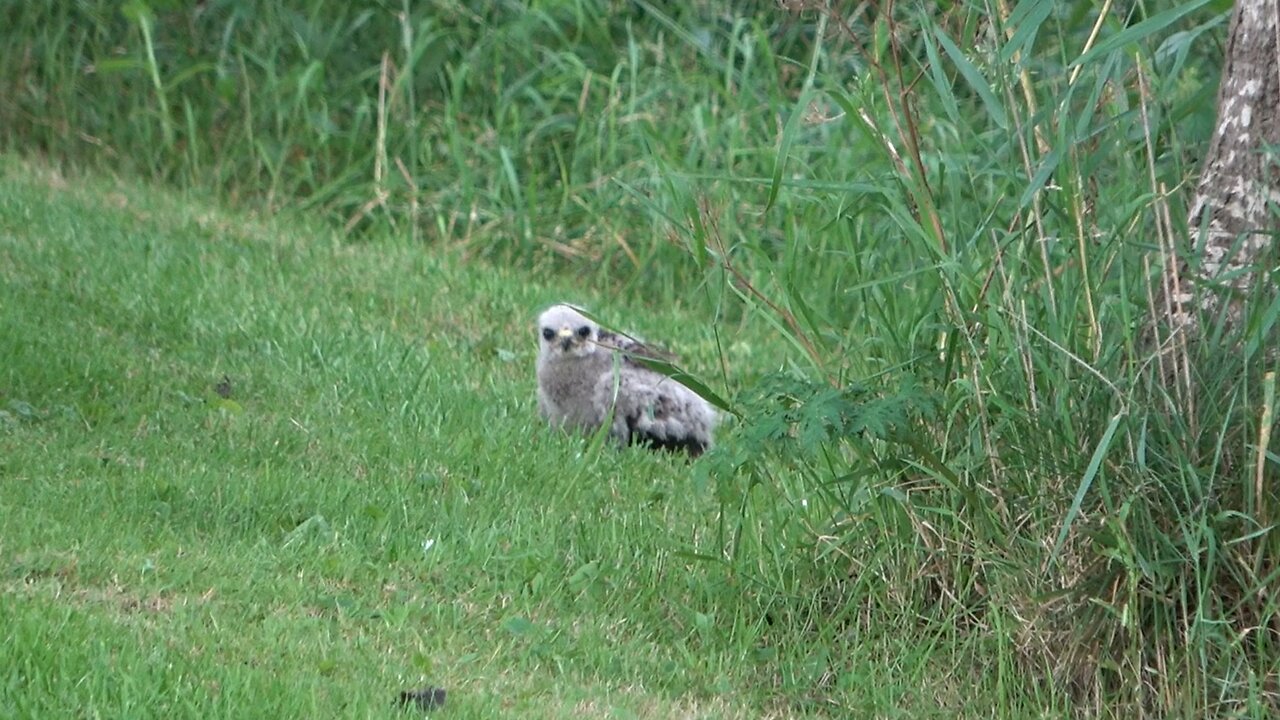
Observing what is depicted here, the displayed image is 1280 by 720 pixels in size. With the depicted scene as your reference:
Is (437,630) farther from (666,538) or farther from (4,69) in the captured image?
(4,69)

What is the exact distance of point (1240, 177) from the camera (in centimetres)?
472

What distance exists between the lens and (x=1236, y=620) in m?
4.50

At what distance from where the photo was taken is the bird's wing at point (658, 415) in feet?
23.3

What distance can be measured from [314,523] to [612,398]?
2011 millimetres

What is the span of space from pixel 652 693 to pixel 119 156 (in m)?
7.18

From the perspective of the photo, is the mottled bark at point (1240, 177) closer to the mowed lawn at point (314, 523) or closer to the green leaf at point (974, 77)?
the green leaf at point (974, 77)

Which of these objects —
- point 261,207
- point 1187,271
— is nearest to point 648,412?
point 1187,271

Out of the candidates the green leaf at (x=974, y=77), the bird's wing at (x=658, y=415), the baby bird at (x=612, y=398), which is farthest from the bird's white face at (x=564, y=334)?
the green leaf at (x=974, y=77)

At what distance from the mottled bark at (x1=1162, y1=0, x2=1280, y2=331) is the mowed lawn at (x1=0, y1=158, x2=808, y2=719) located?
1549 mm

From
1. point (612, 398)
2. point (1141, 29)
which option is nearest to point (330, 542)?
point (612, 398)

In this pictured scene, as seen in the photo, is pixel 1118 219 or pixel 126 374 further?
pixel 126 374

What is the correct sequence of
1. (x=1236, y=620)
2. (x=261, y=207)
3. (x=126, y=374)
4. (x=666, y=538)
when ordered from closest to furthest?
(x=1236, y=620)
(x=666, y=538)
(x=126, y=374)
(x=261, y=207)

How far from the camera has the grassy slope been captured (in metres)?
4.40

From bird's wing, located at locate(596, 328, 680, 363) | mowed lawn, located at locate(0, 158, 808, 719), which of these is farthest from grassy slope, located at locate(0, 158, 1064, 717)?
bird's wing, located at locate(596, 328, 680, 363)
